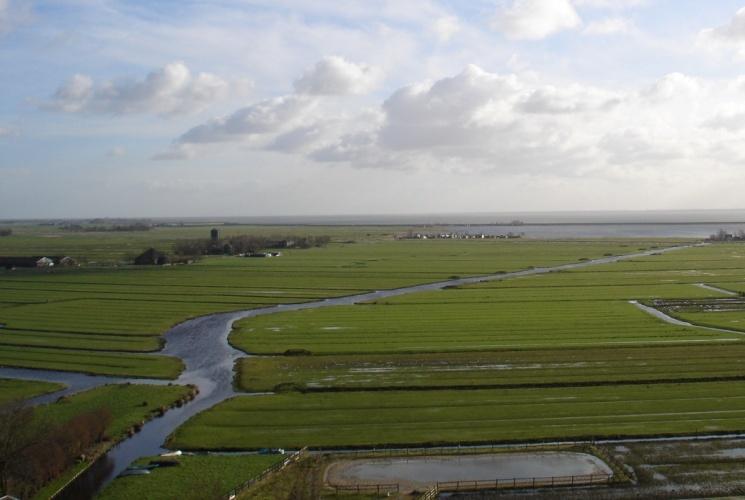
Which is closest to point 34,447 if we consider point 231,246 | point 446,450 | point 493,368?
point 446,450

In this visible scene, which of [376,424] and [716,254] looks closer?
[376,424]

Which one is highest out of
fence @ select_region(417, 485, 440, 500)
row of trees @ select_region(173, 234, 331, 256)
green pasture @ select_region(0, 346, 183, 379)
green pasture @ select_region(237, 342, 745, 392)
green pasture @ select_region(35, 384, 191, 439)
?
row of trees @ select_region(173, 234, 331, 256)

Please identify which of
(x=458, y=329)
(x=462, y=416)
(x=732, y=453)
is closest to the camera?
(x=732, y=453)

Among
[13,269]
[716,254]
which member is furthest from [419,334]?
[716,254]

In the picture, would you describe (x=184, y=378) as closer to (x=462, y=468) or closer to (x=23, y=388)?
(x=23, y=388)

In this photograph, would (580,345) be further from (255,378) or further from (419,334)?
(255,378)

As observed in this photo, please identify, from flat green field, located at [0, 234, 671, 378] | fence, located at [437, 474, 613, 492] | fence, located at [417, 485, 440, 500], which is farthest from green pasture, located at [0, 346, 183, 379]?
fence, located at [437, 474, 613, 492]

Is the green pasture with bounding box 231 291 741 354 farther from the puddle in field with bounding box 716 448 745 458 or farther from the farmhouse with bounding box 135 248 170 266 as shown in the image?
the farmhouse with bounding box 135 248 170 266
